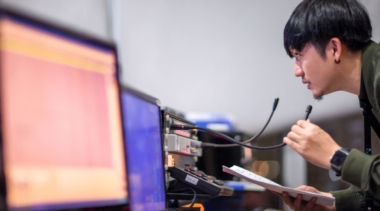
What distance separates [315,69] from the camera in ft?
4.38

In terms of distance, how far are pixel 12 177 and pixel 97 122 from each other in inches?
7.5

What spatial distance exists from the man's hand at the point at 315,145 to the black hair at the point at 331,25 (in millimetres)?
309

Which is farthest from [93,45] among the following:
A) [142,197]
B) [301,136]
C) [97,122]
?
[301,136]

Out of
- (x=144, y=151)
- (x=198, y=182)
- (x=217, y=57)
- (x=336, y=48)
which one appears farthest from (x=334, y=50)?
(x=217, y=57)

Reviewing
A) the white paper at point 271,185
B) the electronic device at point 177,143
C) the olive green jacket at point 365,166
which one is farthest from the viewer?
the electronic device at point 177,143

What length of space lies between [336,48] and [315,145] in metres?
0.36

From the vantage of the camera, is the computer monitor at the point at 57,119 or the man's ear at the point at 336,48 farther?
the man's ear at the point at 336,48

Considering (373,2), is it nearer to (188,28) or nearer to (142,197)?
(188,28)

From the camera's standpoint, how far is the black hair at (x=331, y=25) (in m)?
1.29

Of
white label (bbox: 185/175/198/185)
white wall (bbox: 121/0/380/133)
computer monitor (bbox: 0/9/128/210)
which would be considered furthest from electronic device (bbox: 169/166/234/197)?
white wall (bbox: 121/0/380/133)

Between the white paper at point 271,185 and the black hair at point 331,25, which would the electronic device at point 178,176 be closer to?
the white paper at point 271,185

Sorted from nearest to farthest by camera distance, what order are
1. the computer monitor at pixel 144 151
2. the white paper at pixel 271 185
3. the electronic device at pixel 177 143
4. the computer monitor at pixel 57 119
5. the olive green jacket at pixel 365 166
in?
the computer monitor at pixel 57 119 → the computer monitor at pixel 144 151 → the olive green jacket at pixel 365 166 → the white paper at pixel 271 185 → the electronic device at pixel 177 143

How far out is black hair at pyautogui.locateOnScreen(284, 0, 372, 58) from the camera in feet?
4.24

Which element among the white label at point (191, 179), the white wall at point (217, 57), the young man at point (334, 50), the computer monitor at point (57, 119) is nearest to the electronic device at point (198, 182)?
the white label at point (191, 179)
